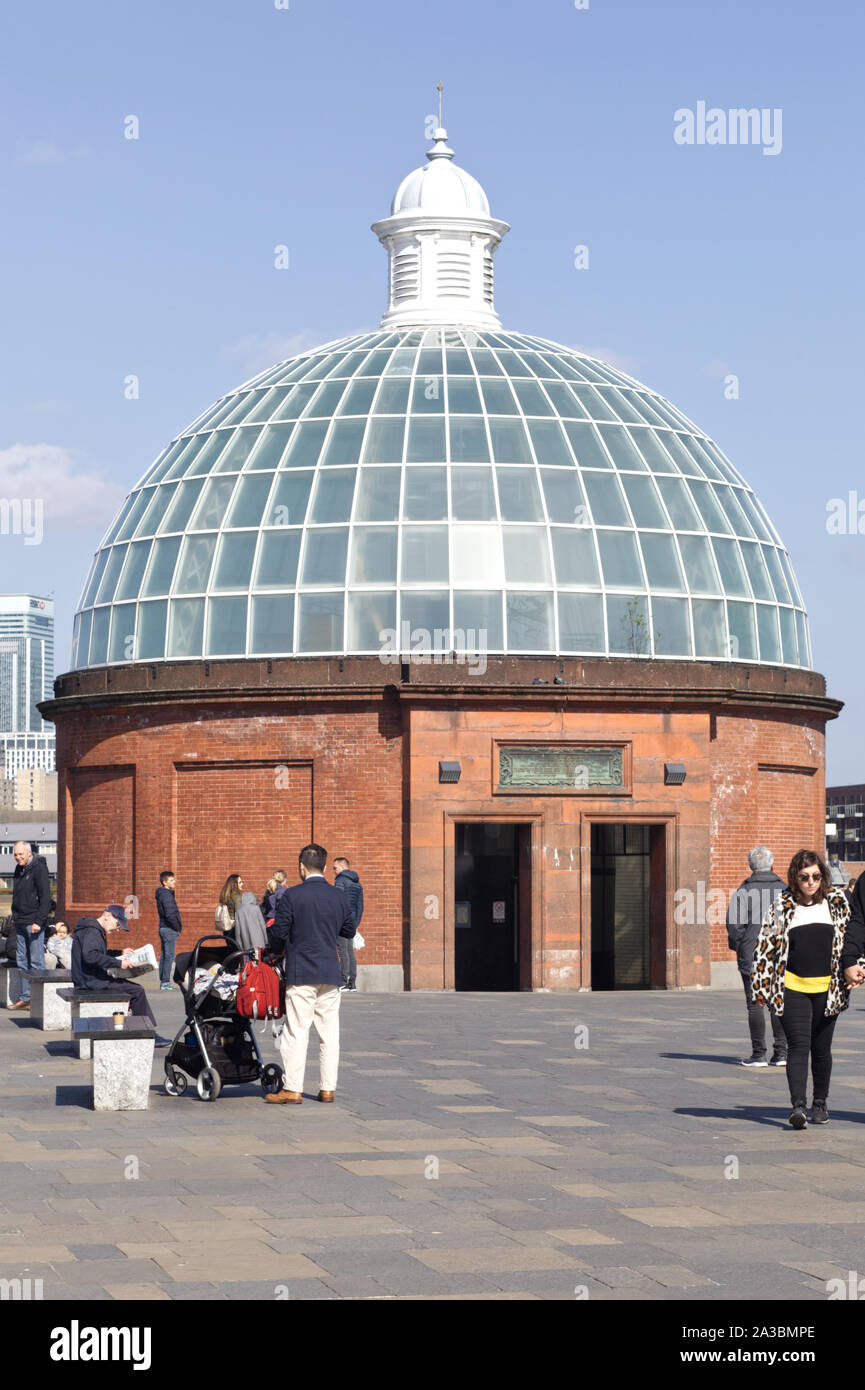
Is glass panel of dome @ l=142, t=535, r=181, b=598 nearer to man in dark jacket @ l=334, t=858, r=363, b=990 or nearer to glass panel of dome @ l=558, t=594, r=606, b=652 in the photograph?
glass panel of dome @ l=558, t=594, r=606, b=652

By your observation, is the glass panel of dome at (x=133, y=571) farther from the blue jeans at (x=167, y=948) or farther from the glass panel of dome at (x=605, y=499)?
the glass panel of dome at (x=605, y=499)

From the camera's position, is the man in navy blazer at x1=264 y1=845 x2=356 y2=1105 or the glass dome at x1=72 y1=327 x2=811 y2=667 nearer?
the man in navy blazer at x1=264 y1=845 x2=356 y2=1105

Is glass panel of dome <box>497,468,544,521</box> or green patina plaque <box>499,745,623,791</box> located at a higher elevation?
glass panel of dome <box>497,468,544,521</box>

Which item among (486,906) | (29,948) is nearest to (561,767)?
(486,906)

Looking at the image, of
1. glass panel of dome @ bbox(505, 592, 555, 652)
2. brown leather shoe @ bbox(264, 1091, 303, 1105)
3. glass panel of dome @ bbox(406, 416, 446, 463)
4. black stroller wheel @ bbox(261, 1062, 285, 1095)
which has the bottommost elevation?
brown leather shoe @ bbox(264, 1091, 303, 1105)

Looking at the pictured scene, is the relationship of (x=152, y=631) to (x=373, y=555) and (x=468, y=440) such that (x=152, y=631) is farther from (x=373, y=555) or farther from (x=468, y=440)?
(x=468, y=440)

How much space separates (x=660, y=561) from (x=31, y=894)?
49.8 feet

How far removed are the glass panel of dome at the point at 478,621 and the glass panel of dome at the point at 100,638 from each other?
7.75m

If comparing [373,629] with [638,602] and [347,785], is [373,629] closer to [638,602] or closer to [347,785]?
[347,785]

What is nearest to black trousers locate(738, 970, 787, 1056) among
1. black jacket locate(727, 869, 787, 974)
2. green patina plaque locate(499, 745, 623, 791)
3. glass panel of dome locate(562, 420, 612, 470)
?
black jacket locate(727, 869, 787, 974)

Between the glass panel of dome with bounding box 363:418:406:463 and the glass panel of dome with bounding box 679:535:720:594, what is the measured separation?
18.4 feet

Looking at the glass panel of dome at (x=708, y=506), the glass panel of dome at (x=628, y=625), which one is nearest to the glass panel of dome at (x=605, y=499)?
the glass panel of dome at (x=628, y=625)

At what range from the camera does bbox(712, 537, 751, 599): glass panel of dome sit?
34969 millimetres

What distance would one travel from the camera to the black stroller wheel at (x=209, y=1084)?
14.4m
